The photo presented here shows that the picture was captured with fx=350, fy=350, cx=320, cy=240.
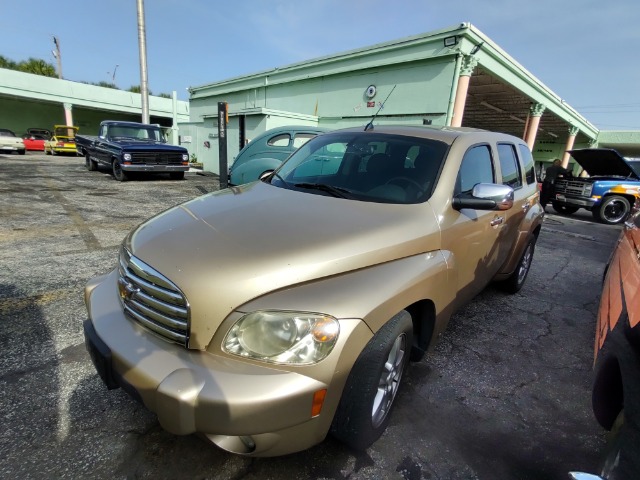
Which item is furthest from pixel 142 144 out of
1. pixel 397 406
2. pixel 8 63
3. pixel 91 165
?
pixel 8 63

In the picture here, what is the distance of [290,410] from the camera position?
54.3 inches

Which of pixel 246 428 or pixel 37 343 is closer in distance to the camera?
pixel 246 428

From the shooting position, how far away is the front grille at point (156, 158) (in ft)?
35.3

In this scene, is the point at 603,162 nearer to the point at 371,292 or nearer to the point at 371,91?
the point at 371,91

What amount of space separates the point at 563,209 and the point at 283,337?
1345cm

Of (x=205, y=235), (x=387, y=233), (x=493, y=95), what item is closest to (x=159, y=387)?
(x=205, y=235)

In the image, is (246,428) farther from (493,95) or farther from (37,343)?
(493,95)

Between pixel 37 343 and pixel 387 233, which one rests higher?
pixel 387 233

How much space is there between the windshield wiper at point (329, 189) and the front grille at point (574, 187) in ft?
34.9

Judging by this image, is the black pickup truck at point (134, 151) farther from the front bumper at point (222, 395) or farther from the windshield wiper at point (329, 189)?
the front bumper at point (222, 395)

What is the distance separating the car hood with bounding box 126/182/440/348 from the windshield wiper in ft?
0.40

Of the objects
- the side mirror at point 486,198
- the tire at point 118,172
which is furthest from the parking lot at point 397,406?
the tire at point 118,172

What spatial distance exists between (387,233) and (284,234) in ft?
1.84

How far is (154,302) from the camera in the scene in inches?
63.7
